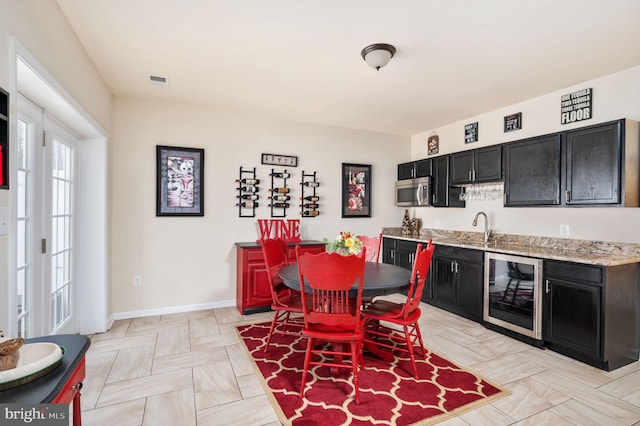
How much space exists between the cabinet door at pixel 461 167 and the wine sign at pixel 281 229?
89.0 inches

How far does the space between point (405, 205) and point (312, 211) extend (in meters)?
1.57

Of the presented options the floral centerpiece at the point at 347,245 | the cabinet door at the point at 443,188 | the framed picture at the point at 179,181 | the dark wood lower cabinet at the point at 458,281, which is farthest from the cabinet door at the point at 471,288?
the framed picture at the point at 179,181

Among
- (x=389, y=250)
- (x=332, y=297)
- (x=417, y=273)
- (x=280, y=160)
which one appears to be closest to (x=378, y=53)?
(x=417, y=273)

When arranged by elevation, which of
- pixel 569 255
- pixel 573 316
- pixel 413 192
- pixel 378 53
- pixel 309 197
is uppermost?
pixel 378 53

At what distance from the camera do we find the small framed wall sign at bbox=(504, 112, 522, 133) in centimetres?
377

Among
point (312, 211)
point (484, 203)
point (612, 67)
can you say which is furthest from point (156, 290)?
point (612, 67)

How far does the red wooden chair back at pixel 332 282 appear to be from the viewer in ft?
6.61

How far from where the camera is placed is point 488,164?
3828 mm

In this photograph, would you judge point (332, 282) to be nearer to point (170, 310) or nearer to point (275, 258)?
point (275, 258)

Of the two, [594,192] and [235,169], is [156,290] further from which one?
[594,192]

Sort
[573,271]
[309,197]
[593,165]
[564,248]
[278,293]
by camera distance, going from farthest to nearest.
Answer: [309,197] → [564,248] → [278,293] → [593,165] → [573,271]

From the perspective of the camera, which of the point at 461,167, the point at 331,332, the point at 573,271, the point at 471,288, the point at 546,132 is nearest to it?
the point at 331,332

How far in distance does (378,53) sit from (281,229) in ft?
8.65

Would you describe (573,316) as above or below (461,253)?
below
